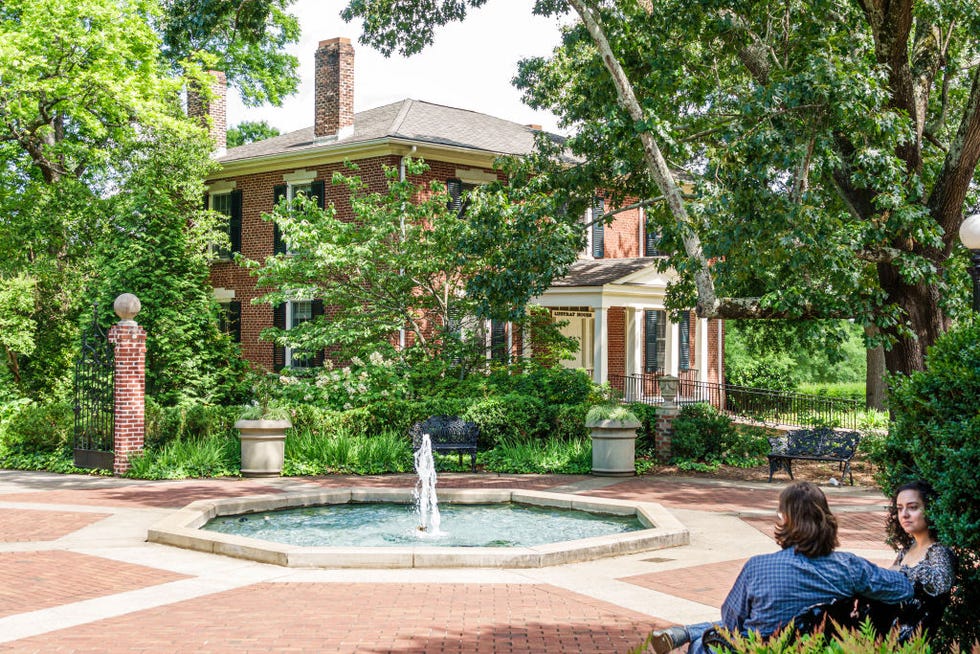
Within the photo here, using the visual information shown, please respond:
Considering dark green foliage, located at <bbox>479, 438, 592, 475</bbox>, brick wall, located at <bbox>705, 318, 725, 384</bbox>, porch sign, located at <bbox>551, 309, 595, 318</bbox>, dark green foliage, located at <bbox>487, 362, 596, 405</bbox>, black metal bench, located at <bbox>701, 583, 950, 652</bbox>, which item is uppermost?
porch sign, located at <bbox>551, 309, 595, 318</bbox>

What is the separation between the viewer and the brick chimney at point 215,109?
28906 mm

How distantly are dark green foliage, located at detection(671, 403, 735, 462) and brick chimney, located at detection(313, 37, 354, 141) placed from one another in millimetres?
13643

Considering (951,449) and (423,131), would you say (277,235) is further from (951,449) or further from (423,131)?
(951,449)

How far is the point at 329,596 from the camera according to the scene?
7.73m

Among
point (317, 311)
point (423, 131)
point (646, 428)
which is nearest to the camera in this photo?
point (646, 428)

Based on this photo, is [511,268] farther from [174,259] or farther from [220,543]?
[220,543]

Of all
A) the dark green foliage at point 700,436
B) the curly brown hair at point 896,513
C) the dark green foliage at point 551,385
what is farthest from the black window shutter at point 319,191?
the curly brown hair at point 896,513

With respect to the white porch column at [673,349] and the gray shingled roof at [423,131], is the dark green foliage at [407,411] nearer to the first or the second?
the gray shingled roof at [423,131]

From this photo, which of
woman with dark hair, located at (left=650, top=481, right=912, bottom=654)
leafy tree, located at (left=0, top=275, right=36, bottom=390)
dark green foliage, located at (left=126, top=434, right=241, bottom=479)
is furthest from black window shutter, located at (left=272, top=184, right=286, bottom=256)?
woman with dark hair, located at (left=650, top=481, right=912, bottom=654)

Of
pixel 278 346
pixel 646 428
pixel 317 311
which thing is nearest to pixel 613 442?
pixel 646 428

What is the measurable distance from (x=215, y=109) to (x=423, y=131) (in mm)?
7413

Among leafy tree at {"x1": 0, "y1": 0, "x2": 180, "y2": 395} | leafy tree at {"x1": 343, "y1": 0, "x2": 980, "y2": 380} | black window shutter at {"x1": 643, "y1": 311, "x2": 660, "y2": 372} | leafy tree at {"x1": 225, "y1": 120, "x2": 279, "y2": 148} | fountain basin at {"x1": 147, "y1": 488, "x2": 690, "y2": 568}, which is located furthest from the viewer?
leafy tree at {"x1": 225, "y1": 120, "x2": 279, "y2": 148}

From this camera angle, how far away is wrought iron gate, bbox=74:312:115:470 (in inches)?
676

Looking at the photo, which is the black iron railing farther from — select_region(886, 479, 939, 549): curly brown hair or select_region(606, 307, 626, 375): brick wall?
select_region(886, 479, 939, 549): curly brown hair
